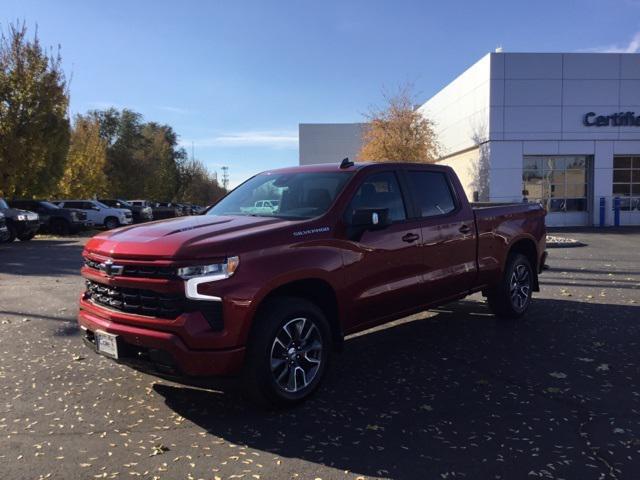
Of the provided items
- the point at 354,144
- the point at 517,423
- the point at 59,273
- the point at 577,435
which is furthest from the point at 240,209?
the point at 354,144

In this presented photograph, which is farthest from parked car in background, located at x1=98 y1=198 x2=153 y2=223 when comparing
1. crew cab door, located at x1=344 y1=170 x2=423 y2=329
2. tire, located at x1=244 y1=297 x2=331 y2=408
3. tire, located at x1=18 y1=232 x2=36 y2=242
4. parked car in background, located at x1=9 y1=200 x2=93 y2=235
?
tire, located at x1=244 y1=297 x2=331 y2=408

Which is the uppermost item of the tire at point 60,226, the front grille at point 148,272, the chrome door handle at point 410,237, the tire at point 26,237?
the chrome door handle at point 410,237

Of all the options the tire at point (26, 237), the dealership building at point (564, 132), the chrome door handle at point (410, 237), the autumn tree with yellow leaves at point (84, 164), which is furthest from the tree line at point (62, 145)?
the chrome door handle at point (410, 237)

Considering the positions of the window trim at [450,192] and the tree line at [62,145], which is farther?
the tree line at [62,145]

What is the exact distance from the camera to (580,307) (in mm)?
8016

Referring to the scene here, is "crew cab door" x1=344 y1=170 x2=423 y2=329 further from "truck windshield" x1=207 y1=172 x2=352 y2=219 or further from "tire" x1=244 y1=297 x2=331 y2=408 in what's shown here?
"tire" x1=244 y1=297 x2=331 y2=408

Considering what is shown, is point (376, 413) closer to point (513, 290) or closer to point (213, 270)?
point (213, 270)

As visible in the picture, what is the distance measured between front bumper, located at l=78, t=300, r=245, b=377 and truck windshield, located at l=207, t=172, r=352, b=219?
4.74ft

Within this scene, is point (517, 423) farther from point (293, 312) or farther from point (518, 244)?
point (518, 244)

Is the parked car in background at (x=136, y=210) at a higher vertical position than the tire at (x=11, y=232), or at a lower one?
higher

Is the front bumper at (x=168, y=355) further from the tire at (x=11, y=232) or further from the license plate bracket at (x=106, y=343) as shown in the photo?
the tire at (x=11, y=232)

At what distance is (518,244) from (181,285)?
16.7ft

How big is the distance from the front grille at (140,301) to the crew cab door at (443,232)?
2636 millimetres

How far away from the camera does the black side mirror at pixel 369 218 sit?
4.65 meters
